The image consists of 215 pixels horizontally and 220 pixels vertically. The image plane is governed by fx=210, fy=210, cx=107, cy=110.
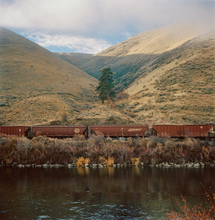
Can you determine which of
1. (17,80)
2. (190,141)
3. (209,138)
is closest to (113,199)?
(190,141)

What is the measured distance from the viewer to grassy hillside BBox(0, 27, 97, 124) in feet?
164

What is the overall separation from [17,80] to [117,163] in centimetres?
6156

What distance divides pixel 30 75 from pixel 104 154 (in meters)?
63.4

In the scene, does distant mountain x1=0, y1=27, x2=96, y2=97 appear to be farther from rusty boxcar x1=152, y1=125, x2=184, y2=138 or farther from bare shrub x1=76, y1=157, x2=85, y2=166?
bare shrub x1=76, y1=157, x2=85, y2=166

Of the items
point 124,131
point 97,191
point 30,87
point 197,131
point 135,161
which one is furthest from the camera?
point 30,87

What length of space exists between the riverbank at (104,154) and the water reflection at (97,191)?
1709 millimetres

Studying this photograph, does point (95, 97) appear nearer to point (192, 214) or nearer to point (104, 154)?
point (104, 154)

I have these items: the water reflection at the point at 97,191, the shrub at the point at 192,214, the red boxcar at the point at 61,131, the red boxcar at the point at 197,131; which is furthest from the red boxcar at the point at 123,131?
the shrub at the point at 192,214

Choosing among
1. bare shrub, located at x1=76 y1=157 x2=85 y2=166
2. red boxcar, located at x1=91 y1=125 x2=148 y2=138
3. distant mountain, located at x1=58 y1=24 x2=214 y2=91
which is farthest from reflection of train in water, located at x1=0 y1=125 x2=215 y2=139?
distant mountain, located at x1=58 y1=24 x2=214 y2=91

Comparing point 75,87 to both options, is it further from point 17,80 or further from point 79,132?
point 79,132

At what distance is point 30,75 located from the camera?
257ft

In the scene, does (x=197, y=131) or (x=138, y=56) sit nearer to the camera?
(x=197, y=131)

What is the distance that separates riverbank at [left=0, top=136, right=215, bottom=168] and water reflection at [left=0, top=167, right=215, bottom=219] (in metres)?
1.71

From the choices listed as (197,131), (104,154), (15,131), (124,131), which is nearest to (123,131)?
(124,131)
